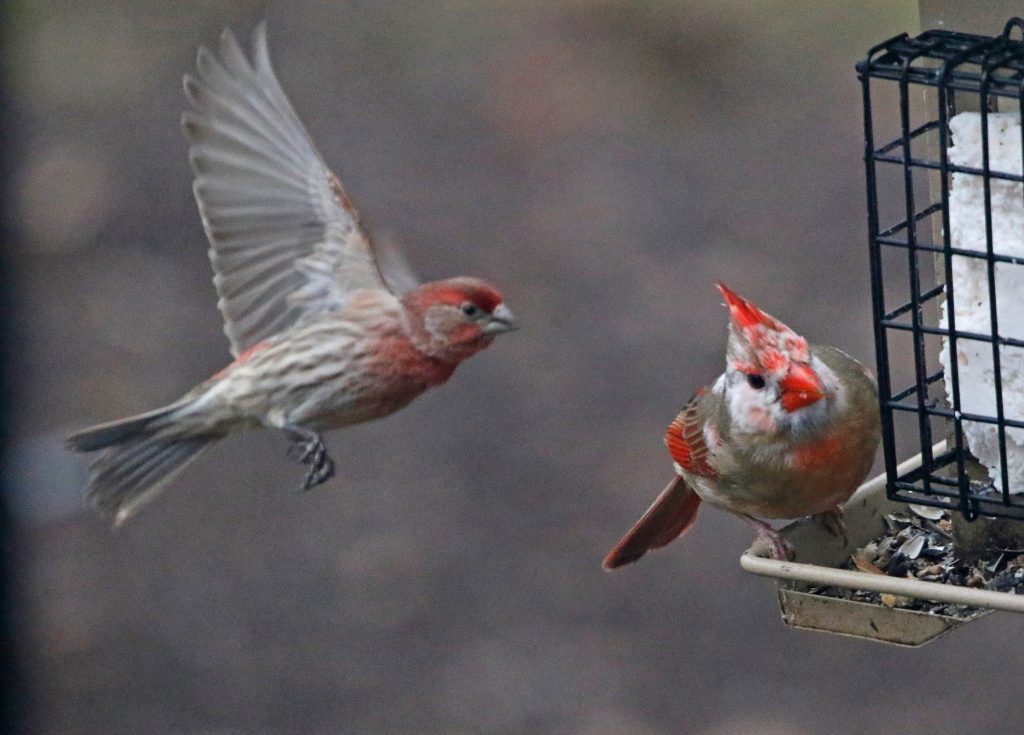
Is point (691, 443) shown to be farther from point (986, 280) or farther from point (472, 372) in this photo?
point (472, 372)

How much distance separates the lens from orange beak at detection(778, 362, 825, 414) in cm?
386

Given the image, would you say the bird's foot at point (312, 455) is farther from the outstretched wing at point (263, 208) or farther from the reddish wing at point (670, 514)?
the reddish wing at point (670, 514)

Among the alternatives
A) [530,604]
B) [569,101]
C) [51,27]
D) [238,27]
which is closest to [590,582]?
[530,604]

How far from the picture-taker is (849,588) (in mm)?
3676

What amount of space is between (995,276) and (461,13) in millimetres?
6611

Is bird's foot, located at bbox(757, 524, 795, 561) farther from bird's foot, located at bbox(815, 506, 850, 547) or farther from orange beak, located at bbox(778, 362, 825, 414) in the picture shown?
orange beak, located at bbox(778, 362, 825, 414)

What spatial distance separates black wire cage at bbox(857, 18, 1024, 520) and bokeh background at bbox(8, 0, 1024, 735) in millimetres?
3158

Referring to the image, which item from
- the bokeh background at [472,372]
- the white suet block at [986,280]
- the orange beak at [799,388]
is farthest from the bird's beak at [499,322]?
the bokeh background at [472,372]

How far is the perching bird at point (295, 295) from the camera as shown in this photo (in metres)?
4.42

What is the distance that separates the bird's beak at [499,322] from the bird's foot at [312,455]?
0.49 metres

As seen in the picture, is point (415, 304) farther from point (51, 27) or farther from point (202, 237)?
point (51, 27)

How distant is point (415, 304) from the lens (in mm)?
4430

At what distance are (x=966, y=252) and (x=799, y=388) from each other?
1.46 ft

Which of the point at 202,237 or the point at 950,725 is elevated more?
the point at 202,237
